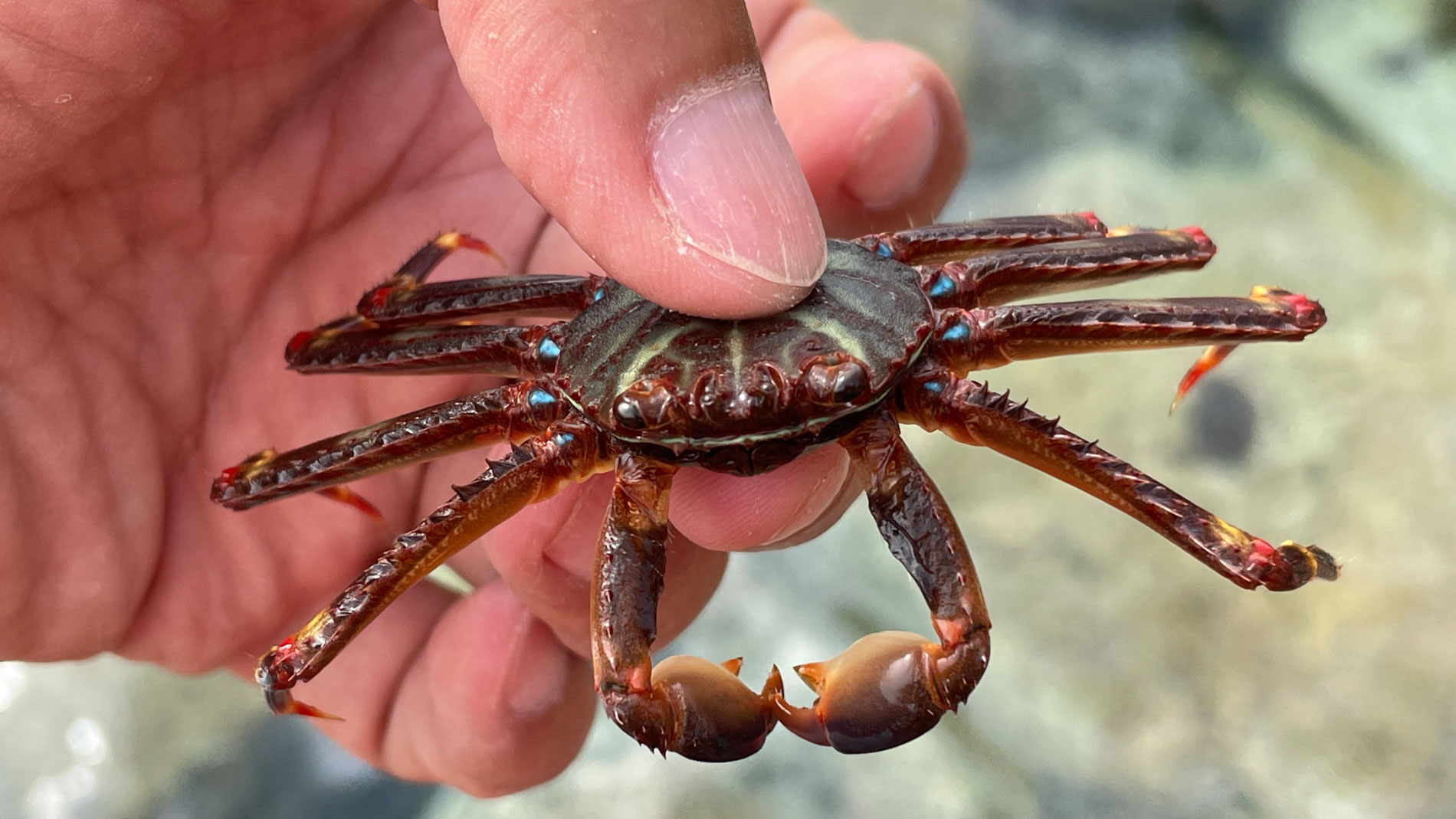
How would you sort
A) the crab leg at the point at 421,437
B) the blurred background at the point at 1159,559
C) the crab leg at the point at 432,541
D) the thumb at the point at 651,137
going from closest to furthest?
1. the thumb at the point at 651,137
2. the crab leg at the point at 432,541
3. the crab leg at the point at 421,437
4. the blurred background at the point at 1159,559

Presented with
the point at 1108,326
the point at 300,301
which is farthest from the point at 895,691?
the point at 300,301

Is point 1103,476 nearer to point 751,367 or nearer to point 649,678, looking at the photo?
point 751,367

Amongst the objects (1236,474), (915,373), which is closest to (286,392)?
(915,373)

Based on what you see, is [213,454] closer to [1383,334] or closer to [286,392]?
[286,392]

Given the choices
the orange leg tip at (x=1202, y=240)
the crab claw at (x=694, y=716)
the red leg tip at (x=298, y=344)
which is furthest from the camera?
the red leg tip at (x=298, y=344)

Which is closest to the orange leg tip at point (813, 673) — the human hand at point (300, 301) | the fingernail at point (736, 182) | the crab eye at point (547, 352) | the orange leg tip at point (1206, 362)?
the human hand at point (300, 301)

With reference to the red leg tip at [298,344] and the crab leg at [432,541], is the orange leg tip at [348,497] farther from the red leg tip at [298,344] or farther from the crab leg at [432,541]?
the crab leg at [432,541]

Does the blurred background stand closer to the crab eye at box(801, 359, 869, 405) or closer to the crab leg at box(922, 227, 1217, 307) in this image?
the crab leg at box(922, 227, 1217, 307)
